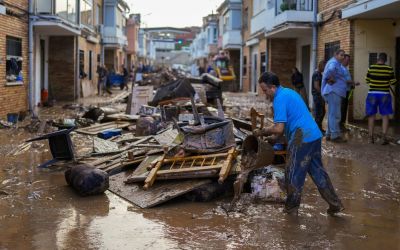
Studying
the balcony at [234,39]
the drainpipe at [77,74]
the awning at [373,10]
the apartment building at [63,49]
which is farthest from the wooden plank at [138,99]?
the balcony at [234,39]

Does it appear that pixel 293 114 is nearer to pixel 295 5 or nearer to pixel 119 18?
pixel 295 5

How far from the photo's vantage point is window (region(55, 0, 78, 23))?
19.7m

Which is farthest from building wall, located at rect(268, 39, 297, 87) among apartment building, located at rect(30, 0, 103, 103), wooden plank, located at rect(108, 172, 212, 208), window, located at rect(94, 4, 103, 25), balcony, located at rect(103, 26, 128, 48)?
wooden plank, located at rect(108, 172, 212, 208)

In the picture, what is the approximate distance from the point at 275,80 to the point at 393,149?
5.60 m

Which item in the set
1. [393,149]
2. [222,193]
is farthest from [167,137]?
[393,149]

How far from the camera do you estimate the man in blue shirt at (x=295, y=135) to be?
5832mm

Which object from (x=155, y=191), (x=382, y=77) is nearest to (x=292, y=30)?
(x=382, y=77)

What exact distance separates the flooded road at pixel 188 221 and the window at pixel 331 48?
28.8ft

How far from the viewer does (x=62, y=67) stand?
81.1 ft

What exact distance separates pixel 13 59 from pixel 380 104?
10837mm

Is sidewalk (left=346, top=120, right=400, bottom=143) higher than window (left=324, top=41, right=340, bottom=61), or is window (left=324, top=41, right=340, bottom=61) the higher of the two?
window (left=324, top=41, right=340, bottom=61)

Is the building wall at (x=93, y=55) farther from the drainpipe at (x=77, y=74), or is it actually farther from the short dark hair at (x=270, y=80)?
the short dark hair at (x=270, y=80)

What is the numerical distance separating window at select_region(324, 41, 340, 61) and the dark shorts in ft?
16.5

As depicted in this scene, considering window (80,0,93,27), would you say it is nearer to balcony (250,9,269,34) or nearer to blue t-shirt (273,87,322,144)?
balcony (250,9,269,34)
